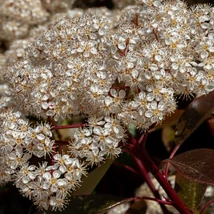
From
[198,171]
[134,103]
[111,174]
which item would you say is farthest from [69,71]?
[111,174]

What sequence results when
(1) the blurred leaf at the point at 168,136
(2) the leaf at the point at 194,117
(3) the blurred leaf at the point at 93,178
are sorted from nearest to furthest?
(3) the blurred leaf at the point at 93,178
(2) the leaf at the point at 194,117
(1) the blurred leaf at the point at 168,136

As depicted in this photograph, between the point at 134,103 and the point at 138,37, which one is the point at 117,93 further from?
the point at 138,37

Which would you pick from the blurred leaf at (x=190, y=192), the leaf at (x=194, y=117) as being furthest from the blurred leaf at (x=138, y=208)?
the leaf at (x=194, y=117)

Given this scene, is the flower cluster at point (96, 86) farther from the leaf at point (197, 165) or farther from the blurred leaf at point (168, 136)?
the blurred leaf at point (168, 136)

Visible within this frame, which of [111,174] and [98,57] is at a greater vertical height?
[98,57]

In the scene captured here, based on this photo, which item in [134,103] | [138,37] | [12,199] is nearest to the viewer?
[134,103]

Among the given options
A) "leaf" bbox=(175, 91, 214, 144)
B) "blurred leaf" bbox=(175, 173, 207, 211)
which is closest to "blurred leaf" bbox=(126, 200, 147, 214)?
"blurred leaf" bbox=(175, 173, 207, 211)
